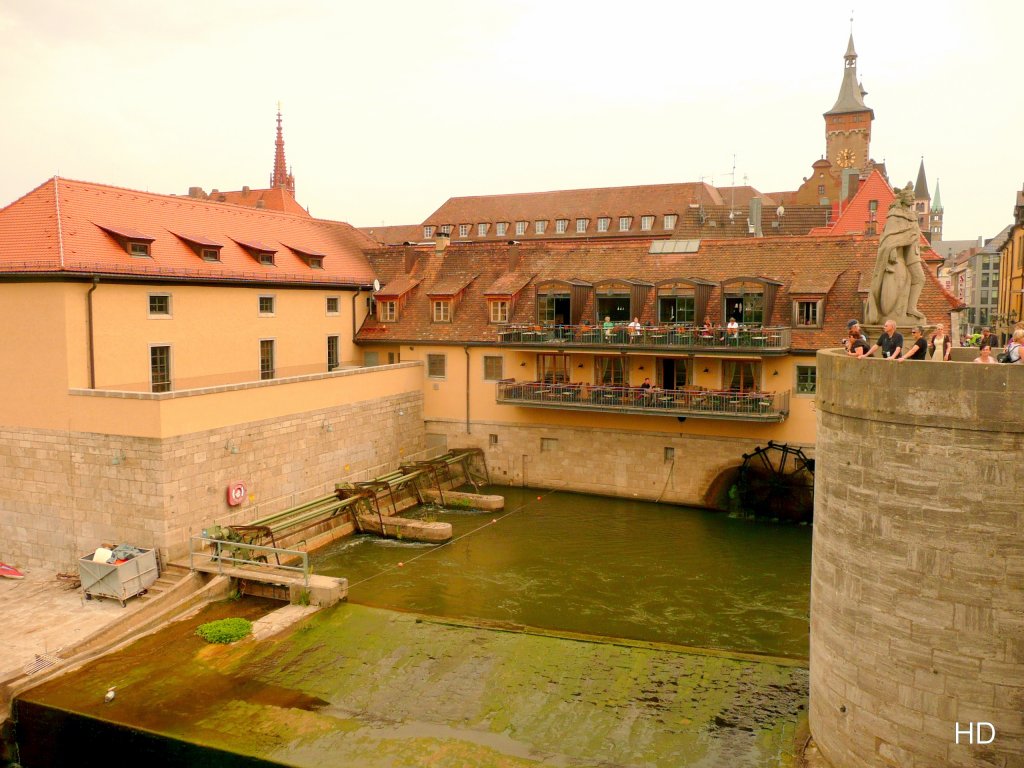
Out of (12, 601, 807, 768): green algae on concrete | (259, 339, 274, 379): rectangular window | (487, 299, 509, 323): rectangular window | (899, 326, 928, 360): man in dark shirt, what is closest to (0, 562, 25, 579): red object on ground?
(12, 601, 807, 768): green algae on concrete

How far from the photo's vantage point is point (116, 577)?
68.5ft

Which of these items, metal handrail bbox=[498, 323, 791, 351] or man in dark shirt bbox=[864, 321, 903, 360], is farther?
metal handrail bbox=[498, 323, 791, 351]

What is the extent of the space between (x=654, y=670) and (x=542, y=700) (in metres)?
2.61

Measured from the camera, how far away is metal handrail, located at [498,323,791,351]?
97.0ft

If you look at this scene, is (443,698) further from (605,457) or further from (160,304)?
(605,457)

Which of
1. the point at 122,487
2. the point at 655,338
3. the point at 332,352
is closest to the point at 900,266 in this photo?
the point at 655,338

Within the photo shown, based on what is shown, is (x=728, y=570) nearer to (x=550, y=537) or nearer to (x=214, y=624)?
(x=550, y=537)

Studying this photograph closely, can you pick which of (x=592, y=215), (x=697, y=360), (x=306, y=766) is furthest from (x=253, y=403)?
(x=592, y=215)

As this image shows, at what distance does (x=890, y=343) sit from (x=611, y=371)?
20.3 meters

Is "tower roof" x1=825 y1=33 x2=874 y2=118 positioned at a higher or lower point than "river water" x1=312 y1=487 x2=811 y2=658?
higher

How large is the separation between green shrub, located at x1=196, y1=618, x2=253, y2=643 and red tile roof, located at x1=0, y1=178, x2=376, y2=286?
11.0 metres

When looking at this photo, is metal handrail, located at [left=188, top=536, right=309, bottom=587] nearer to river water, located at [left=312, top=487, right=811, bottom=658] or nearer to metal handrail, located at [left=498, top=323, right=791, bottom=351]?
river water, located at [left=312, top=487, right=811, bottom=658]

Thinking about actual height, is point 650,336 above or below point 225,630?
above

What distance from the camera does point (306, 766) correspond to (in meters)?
14.5
